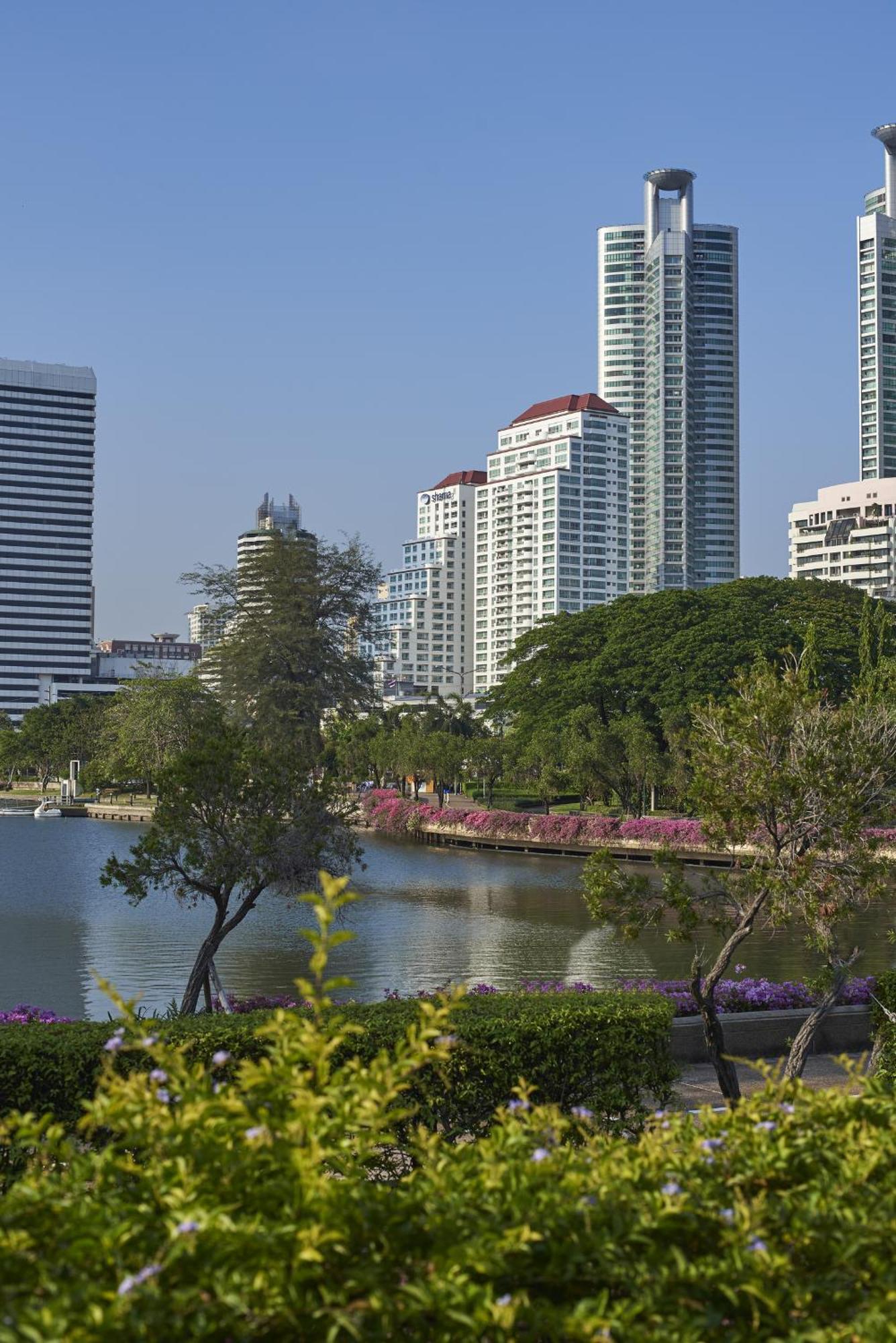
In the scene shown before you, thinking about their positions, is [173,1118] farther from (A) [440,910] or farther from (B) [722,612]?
(B) [722,612]

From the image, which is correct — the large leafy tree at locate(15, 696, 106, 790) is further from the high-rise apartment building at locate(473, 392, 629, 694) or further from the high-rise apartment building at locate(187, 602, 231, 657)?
the high-rise apartment building at locate(473, 392, 629, 694)

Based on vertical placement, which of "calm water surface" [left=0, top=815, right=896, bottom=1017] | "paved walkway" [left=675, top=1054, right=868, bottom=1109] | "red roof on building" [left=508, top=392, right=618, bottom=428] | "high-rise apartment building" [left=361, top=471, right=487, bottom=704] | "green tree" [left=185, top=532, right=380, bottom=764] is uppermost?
"red roof on building" [left=508, top=392, right=618, bottom=428]

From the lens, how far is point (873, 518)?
13300 cm

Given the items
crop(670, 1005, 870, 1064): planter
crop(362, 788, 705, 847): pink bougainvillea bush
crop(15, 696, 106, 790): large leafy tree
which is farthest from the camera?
crop(15, 696, 106, 790): large leafy tree

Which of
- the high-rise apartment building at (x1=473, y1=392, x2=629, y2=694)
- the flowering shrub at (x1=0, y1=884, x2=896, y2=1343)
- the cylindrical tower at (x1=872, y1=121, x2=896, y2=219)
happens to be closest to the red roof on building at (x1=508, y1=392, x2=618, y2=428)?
the high-rise apartment building at (x1=473, y1=392, x2=629, y2=694)

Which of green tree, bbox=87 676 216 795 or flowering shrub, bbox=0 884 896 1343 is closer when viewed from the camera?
flowering shrub, bbox=0 884 896 1343

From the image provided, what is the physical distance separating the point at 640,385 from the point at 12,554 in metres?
82.3

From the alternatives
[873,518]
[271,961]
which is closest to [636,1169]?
[271,961]

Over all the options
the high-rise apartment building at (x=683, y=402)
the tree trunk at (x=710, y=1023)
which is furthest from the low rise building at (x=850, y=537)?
the tree trunk at (x=710, y=1023)

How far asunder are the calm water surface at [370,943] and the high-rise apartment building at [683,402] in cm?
12169

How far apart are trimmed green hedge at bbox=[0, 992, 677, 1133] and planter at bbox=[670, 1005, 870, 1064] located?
3.91m

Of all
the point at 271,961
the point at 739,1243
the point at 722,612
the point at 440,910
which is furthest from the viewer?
the point at 722,612

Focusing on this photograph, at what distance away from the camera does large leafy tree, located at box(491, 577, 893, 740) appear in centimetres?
5881

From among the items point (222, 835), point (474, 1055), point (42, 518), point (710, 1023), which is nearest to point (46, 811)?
point (222, 835)
